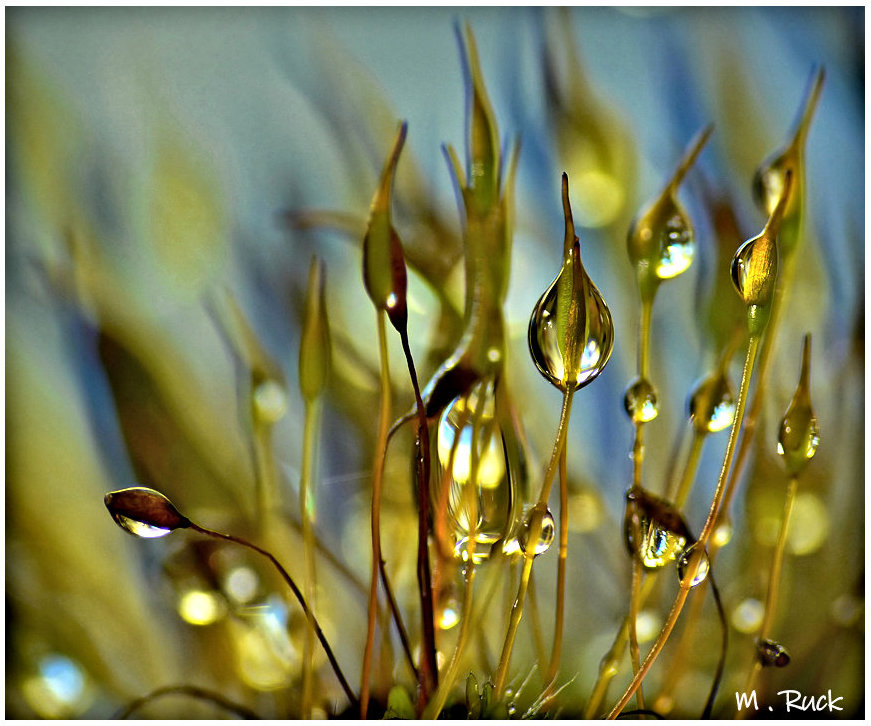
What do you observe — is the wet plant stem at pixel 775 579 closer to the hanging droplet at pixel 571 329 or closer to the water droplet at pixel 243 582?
the hanging droplet at pixel 571 329

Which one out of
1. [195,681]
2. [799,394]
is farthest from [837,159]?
[195,681]

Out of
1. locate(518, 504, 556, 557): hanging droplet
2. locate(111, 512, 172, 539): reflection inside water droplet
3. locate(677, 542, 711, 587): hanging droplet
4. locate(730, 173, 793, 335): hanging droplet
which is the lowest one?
locate(677, 542, 711, 587): hanging droplet

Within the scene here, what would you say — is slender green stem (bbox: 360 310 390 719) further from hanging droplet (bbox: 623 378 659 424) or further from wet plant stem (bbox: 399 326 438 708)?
hanging droplet (bbox: 623 378 659 424)

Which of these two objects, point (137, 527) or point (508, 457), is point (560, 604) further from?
point (137, 527)

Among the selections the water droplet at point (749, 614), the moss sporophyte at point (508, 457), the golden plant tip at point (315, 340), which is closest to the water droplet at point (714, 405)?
the moss sporophyte at point (508, 457)

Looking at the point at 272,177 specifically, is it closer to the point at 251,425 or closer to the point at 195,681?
the point at 251,425

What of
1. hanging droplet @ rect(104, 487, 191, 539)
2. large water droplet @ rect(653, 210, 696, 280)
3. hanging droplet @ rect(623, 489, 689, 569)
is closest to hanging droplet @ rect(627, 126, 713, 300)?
large water droplet @ rect(653, 210, 696, 280)

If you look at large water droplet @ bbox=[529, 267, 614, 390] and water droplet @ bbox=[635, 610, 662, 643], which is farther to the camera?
water droplet @ bbox=[635, 610, 662, 643]

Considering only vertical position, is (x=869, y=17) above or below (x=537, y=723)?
above
